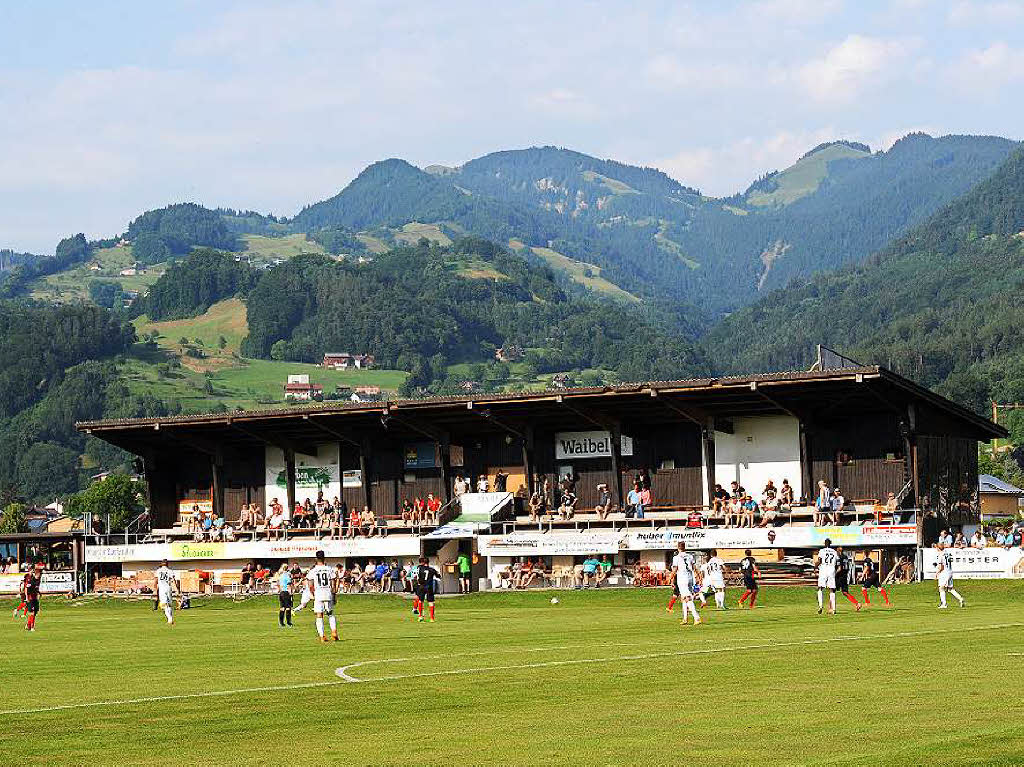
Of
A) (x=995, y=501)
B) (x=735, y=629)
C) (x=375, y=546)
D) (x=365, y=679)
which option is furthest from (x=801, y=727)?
(x=995, y=501)

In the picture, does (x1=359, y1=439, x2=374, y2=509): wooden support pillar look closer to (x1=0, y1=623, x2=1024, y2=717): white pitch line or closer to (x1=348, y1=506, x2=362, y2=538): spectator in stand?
(x1=348, y1=506, x2=362, y2=538): spectator in stand

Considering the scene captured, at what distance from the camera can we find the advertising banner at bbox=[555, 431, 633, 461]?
66062 millimetres

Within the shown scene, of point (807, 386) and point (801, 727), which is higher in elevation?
point (807, 386)

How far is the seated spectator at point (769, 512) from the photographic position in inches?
2292

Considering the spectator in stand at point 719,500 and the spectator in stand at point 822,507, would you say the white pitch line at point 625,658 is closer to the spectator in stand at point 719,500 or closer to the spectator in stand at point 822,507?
the spectator in stand at point 822,507

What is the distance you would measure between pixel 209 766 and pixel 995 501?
125 meters

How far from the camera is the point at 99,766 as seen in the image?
15234 mm

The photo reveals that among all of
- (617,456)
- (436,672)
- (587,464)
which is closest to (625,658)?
(436,672)

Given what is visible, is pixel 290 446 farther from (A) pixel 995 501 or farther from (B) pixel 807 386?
(A) pixel 995 501

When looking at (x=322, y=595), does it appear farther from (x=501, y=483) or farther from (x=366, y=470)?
(x=366, y=470)

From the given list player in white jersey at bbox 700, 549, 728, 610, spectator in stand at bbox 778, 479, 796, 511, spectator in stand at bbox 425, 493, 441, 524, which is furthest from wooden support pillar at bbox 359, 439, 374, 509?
player in white jersey at bbox 700, 549, 728, 610

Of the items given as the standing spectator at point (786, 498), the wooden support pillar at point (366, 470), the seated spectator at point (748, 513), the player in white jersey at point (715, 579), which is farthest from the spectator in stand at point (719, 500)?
the player in white jersey at point (715, 579)

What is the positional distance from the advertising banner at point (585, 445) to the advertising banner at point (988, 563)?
1611cm

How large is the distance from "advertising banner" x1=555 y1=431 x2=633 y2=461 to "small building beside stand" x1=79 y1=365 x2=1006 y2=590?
59 mm
